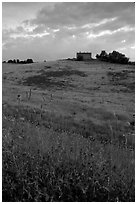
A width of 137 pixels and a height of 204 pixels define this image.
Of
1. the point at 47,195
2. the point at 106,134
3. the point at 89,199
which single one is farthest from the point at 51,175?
the point at 106,134

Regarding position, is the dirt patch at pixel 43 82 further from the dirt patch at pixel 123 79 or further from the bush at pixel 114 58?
the bush at pixel 114 58

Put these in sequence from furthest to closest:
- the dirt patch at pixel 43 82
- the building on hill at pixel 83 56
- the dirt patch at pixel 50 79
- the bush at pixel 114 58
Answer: the building on hill at pixel 83 56 → the bush at pixel 114 58 → the dirt patch at pixel 50 79 → the dirt patch at pixel 43 82

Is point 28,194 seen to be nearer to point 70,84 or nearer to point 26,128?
point 26,128

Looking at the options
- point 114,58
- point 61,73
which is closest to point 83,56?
point 114,58

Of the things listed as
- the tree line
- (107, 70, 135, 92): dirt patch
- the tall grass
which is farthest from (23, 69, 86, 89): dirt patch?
the tall grass

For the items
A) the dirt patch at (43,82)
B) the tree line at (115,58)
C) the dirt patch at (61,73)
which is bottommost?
the dirt patch at (43,82)

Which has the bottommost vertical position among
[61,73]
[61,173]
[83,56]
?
[61,173]

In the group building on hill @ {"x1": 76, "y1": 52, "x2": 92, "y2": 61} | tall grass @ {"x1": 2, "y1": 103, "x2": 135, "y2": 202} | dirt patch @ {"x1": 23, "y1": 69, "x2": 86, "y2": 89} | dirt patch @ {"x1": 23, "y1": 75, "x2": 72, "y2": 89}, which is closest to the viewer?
tall grass @ {"x1": 2, "y1": 103, "x2": 135, "y2": 202}

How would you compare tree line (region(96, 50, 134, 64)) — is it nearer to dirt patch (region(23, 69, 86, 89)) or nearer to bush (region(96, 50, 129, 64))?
bush (region(96, 50, 129, 64))

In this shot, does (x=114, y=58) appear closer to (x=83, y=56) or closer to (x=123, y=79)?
(x=83, y=56)

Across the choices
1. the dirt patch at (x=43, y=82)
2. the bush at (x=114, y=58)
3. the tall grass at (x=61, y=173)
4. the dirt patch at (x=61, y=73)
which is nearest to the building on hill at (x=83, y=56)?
the bush at (x=114, y=58)

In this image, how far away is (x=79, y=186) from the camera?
4320 millimetres

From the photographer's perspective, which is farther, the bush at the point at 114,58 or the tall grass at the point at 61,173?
the bush at the point at 114,58

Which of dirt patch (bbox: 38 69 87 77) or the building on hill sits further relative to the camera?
the building on hill
